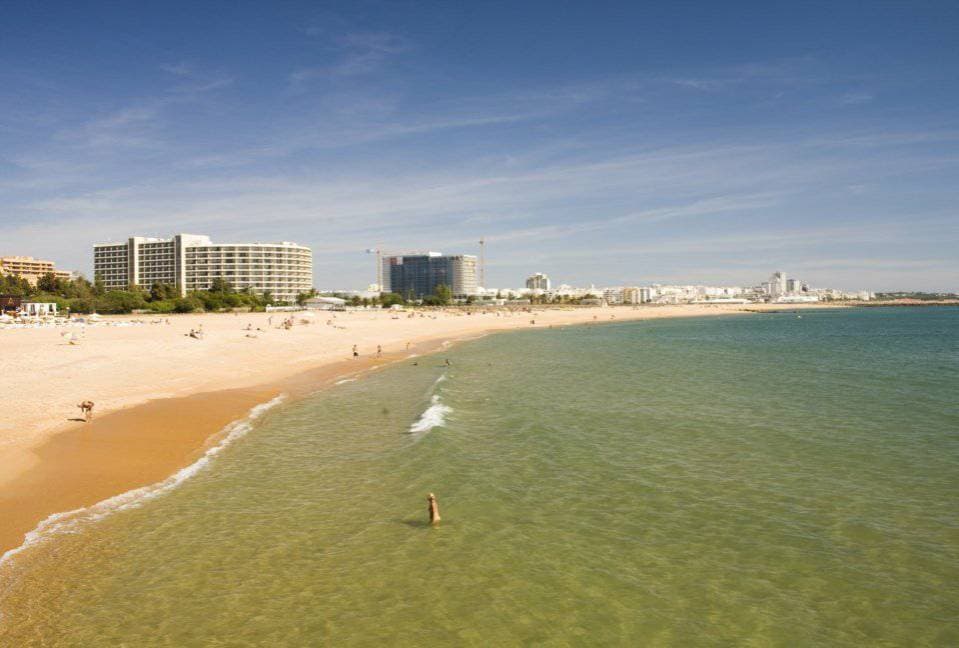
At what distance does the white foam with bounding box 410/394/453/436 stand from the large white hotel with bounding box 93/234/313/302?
173154 millimetres

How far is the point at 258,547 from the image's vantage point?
1234 centimetres

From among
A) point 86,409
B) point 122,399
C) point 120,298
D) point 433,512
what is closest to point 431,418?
point 433,512

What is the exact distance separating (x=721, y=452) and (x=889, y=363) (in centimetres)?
3799

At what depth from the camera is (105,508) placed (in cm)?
1429

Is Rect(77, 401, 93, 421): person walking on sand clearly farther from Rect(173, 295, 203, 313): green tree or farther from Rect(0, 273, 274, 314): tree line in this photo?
Rect(173, 295, 203, 313): green tree

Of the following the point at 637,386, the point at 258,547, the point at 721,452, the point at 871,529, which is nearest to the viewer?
the point at 258,547

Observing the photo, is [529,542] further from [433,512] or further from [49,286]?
[49,286]

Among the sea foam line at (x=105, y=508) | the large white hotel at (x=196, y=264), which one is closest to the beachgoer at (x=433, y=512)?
the sea foam line at (x=105, y=508)

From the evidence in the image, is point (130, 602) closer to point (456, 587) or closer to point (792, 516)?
point (456, 587)

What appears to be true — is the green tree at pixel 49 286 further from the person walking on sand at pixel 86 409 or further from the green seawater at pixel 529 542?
the green seawater at pixel 529 542

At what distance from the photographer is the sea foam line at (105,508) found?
484 inches

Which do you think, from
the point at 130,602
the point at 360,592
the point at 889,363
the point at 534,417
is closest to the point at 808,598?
the point at 360,592

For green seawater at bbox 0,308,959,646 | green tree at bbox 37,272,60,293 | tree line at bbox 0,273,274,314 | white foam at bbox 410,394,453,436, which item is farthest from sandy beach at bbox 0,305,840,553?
green tree at bbox 37,272,60,293

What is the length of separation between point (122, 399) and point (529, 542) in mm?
22342
